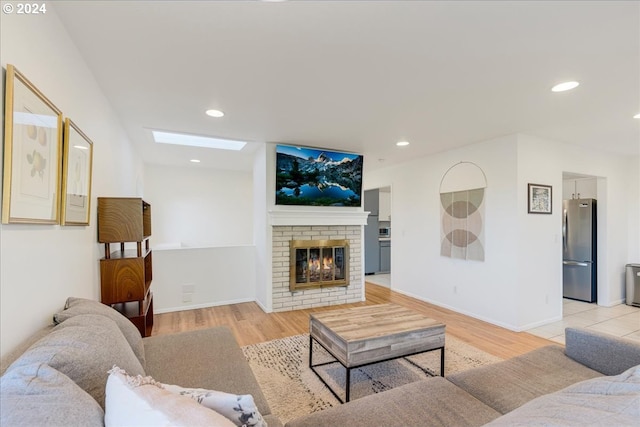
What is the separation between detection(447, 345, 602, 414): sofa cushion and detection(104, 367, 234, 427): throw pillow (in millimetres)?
1292

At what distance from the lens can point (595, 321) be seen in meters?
3.84

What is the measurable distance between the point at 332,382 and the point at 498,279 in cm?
256

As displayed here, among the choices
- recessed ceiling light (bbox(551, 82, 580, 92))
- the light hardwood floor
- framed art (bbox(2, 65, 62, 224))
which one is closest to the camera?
framed art (bbox(2, 65, 62, 224))

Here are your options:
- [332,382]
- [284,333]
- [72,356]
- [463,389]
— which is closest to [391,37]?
[463,389]

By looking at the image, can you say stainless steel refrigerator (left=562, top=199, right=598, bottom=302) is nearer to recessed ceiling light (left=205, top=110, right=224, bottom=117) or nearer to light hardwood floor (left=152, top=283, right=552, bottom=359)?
light hardwood floor (left=152, top=283, right=552, bottom=359)

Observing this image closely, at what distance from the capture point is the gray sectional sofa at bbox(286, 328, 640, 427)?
831 mm

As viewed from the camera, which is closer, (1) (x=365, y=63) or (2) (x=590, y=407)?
(2) (x=590, y=407)

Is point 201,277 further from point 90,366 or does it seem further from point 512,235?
point 512,235

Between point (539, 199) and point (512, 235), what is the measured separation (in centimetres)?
61

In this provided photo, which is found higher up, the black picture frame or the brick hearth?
the black picture frame

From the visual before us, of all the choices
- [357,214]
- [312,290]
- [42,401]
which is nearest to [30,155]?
[42,401]

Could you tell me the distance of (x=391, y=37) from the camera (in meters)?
1.72

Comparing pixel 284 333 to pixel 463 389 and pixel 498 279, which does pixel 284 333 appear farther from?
pixel 498 279

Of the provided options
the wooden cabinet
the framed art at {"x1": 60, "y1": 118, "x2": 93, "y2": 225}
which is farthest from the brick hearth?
the framed art at {"x1": 60, "y1": 118, "x2": 93, "y2": 225}
